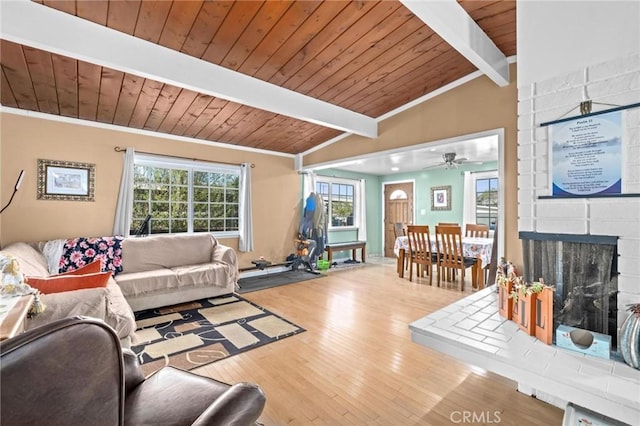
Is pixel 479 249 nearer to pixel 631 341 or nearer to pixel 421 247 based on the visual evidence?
pixel 421 247

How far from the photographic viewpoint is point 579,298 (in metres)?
1.57

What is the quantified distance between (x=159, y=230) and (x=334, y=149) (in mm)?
3121

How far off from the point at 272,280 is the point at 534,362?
13.4 ft

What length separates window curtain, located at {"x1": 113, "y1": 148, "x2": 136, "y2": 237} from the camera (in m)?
3.96

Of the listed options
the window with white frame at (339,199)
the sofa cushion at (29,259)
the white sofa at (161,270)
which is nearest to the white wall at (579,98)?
the white sofa at (161,270)

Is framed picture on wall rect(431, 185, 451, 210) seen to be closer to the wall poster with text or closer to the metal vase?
the wall poster with text

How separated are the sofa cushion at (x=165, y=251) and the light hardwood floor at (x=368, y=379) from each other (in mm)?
1691

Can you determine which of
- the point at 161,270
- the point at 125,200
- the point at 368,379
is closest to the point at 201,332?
the point at 161,270

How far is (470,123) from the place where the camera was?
130 inches

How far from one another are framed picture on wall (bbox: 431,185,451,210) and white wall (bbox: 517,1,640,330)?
16.5 ft

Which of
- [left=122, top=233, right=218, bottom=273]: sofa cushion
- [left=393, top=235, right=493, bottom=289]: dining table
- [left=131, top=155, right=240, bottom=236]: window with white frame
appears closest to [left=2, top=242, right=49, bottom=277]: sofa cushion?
[left=122, top=233, right=218, bottom=273]: sofa cushion

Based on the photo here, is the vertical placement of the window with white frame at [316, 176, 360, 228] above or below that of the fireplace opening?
above

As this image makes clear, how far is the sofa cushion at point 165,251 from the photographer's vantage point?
3.68m

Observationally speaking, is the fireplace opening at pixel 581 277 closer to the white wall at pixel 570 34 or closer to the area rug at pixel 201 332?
the white wall at pixel 570 34
